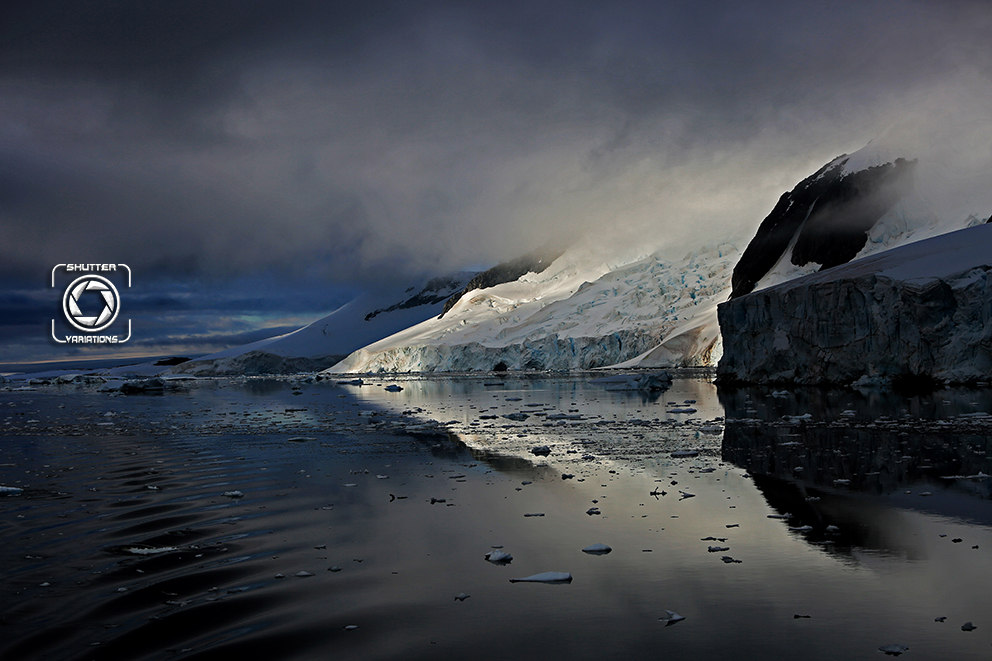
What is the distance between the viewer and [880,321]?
Result: 960 inches

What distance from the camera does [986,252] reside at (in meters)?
23.0

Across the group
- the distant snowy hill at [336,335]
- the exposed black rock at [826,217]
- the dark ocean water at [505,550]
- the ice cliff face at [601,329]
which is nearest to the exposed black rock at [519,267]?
the distant snowy hill at [336,335]

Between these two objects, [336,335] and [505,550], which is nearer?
[505,550]

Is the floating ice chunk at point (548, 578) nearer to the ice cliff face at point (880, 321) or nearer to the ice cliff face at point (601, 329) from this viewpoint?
the ice cliff face at point (880, 321)

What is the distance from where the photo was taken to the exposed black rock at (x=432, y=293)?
181m

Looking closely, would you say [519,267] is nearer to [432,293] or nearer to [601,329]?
[432,293]

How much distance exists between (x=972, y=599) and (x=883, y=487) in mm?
3326

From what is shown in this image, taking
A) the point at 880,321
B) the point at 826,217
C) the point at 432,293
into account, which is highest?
the point at 432,293

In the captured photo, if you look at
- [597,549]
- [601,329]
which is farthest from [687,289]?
[597,549]

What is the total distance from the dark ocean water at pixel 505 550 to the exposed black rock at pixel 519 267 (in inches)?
5033

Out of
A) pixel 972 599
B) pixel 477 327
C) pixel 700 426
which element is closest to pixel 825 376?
pixel 700 426

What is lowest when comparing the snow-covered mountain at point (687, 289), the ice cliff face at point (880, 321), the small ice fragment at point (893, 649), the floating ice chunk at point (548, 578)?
the small ice fragment at point (893, 649)

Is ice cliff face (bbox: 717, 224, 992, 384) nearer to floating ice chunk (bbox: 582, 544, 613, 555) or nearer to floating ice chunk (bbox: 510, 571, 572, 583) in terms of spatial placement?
floating ice chunk (bbox: 582, 544, 613, 555)

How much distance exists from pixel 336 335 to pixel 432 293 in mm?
49121
